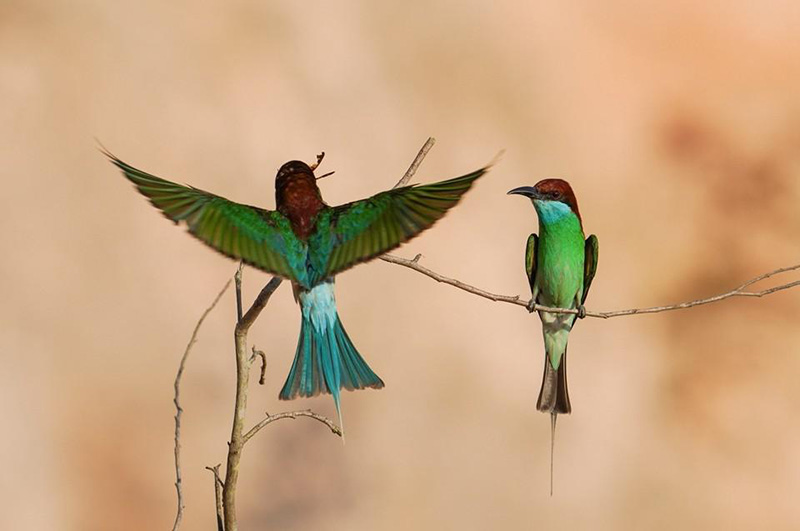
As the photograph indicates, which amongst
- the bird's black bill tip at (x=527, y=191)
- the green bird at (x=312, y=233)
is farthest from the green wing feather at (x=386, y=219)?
the bird's black bill tip at (x=527, y=191)

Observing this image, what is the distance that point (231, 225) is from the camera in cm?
209

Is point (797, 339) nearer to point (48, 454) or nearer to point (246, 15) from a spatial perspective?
point (246, 15)

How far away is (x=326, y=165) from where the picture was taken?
4.46 metres

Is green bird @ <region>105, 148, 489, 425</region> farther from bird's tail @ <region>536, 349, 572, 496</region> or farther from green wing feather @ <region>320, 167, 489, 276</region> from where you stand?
bird's tail @ <region>536, 349, 572, 496</region>

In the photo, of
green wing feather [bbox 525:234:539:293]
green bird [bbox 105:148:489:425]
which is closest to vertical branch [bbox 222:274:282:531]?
green bird [bbox 105:148:489:425]

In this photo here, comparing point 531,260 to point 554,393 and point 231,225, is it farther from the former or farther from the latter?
point 231,225

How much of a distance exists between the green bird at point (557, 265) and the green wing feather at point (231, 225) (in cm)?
95

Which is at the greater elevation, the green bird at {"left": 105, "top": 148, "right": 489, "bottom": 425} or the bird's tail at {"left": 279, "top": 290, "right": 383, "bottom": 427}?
the green bird at {"left": 105, "top": 148, "right": 489, "bottom": 425}

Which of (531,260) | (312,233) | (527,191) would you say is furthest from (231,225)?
(531,260)

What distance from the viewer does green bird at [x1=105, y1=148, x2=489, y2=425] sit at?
204 centimetres

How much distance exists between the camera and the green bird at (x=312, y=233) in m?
2.04

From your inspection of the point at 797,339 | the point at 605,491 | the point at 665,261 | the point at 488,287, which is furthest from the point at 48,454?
the point at 797,339

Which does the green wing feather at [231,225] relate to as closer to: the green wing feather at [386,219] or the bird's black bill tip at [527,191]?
the green wing feather at [386,219]

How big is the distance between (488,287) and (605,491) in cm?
87
